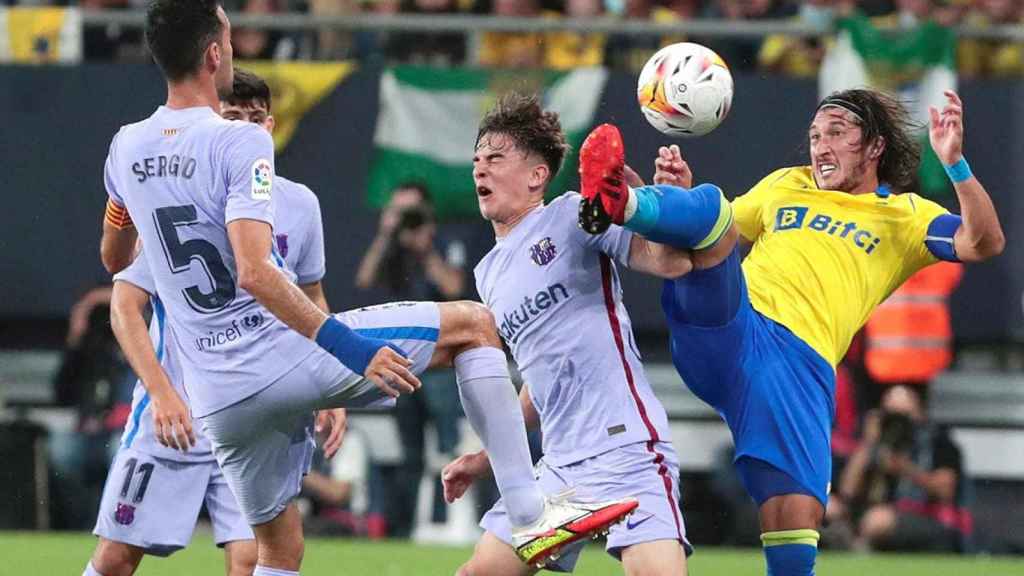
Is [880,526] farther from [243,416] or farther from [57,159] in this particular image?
[243,416]

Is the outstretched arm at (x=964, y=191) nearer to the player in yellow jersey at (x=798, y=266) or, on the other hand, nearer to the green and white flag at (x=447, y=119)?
the player in yellow jersey at (x=798, y=266)

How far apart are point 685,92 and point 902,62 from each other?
644 centimetres

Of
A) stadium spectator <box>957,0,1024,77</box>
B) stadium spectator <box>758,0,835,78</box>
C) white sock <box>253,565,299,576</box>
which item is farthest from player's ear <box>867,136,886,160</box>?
stadium spectator <box>957,0,1024,77</box>

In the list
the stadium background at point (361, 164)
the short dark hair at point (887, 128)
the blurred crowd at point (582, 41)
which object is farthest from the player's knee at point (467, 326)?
the blurred crowd at point (582, 41)

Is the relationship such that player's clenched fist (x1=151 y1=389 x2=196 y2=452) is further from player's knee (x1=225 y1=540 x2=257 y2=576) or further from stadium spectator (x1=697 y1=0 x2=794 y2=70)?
stadium spectator (x1=697 y1=0 x2=794 y2=70)

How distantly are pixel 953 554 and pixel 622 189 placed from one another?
25.1ft

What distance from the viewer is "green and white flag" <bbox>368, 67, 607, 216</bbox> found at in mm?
13109

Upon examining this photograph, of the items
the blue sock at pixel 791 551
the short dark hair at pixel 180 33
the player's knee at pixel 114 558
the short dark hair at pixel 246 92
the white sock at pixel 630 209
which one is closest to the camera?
the white sock at pixel 630 209

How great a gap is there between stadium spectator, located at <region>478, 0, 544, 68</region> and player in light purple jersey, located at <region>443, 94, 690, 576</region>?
666 centimetres

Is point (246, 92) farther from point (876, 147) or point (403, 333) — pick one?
point (876, 147)

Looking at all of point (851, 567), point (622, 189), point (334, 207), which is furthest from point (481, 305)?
point (334, 207)

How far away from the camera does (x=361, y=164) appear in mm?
13391

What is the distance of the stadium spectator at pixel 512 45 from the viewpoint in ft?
43.8

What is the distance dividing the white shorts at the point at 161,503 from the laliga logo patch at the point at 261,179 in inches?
77.6
